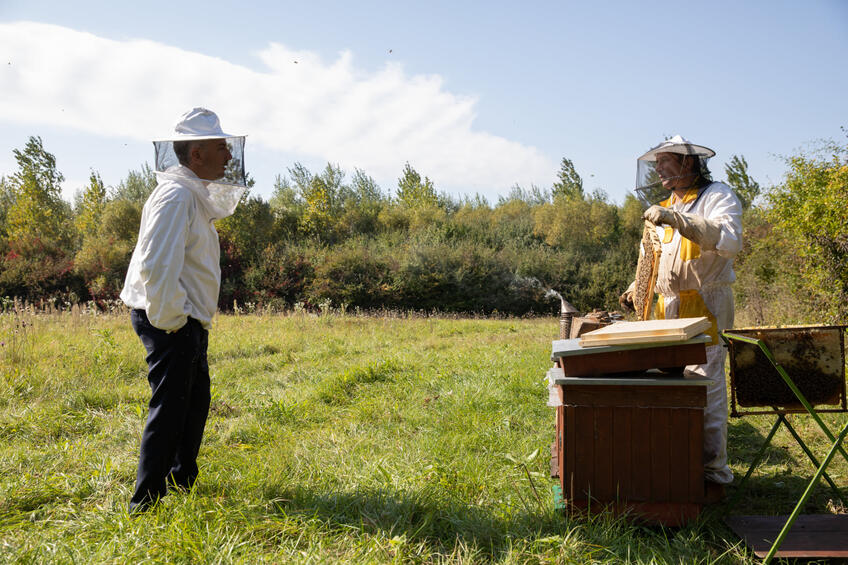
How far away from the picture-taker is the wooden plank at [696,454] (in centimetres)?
258

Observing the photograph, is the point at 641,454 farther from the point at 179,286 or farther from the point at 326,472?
the point at 179,286

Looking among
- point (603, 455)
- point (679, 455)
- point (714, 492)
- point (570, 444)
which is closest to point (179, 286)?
point (570, 444)

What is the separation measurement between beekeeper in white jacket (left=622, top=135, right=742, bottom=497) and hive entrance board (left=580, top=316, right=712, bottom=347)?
26.7 inches

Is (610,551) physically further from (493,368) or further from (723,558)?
(493,368)

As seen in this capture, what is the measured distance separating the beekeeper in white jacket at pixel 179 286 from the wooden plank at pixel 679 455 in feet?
7.92

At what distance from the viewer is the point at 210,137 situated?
2.93 meters

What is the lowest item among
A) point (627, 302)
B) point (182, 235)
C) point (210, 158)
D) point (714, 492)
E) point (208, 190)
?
point (714, 492)

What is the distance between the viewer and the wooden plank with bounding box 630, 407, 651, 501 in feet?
8.61

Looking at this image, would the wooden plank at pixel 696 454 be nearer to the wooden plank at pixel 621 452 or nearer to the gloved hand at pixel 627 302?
the wooden plank at pixel 621 452

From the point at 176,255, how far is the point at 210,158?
644 millimetres

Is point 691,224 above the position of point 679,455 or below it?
above

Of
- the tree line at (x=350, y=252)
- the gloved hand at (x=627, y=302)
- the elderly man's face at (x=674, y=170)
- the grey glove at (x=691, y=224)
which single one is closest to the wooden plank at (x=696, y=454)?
the grey glove at (x=691, y=224)

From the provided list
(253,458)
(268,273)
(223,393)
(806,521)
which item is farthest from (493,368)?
(268,273)

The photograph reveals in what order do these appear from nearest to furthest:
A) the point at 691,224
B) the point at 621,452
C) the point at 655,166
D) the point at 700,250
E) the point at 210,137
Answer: the point at 621,452 < the point at 210,137 < the point at 691,224 < the point at 700,250 < the point at 655,166
